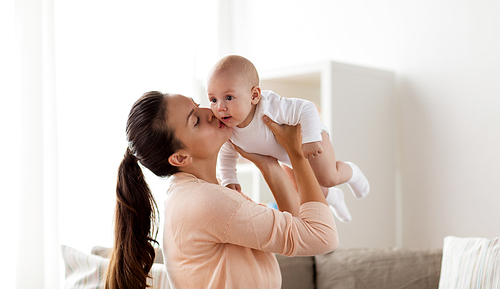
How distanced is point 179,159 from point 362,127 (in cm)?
145

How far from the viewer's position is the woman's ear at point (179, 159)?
4.15ft

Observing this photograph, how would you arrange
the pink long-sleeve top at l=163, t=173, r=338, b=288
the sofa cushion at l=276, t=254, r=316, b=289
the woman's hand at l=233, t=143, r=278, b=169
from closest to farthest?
the pink long-sleeve top at l=163, t=173, r=338, b=288 → the woman's hand at l=233, t=143, r=278, b=169 → the sofa cushion at l=276, t=254, r=316, b=289

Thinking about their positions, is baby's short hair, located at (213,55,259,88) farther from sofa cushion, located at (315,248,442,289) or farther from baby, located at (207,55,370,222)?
sofa cushion, located at (315,248,442,289)

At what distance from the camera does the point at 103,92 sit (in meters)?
2.63

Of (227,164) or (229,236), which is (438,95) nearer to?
(227,164)

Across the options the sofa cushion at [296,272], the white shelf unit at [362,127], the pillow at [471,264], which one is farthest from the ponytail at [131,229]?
the white shelf unit at [362,127]

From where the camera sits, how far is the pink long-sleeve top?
1.18 metres

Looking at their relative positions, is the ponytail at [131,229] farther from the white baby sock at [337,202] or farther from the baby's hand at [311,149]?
the white baby sock at [337,202]

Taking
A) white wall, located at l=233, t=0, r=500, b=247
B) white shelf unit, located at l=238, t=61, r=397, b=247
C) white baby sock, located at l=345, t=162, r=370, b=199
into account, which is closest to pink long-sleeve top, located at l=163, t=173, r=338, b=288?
white baby sock, located at l=345, t=162, r=370, b=199

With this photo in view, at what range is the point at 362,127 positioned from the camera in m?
2.52

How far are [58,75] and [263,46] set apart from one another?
1379mm

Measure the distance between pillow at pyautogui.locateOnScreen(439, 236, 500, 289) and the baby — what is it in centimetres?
60

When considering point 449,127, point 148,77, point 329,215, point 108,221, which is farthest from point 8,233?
point 449,127

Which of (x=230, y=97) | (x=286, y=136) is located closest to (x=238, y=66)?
(x=230, y=97)
